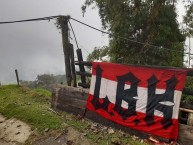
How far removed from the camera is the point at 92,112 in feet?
28.7

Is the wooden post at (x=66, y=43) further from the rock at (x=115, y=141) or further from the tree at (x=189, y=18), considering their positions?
the tree at (x=189, y=18)

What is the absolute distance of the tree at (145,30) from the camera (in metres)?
16.4

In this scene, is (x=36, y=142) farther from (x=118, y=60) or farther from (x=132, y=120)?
(x=118, y=60)

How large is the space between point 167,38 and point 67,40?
8833 millimetres

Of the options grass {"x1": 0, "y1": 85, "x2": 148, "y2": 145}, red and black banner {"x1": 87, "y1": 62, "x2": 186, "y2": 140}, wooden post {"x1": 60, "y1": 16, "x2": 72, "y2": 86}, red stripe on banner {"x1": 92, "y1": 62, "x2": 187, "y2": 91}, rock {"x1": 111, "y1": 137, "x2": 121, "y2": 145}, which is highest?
wooden post {"x1": 60, "y1": 16, "x2": 72, "y2": 86}

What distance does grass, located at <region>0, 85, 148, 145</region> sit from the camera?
749 centimetres

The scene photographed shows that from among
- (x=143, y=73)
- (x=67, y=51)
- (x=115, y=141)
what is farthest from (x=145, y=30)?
(x=115, y=141)

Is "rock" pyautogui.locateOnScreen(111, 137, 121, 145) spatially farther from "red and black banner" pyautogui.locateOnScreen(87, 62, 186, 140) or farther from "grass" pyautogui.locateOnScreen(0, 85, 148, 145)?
"red and black banner" pyautogui.locateOnScreen(87, 62, 186, 140)

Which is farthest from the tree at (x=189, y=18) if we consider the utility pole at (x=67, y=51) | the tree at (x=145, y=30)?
the utility pole at (x=67, y=51)

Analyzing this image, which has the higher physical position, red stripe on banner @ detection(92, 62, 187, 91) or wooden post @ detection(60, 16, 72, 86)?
wooden post @ detection(60, 16, 72, 86)

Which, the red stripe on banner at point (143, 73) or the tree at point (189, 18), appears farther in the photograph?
the tree at point (189, 18)

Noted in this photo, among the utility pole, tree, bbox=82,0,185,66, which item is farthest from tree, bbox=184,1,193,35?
the utility pole

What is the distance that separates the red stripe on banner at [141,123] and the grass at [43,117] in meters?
0.35

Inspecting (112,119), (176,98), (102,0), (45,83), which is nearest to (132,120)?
(112,119)
